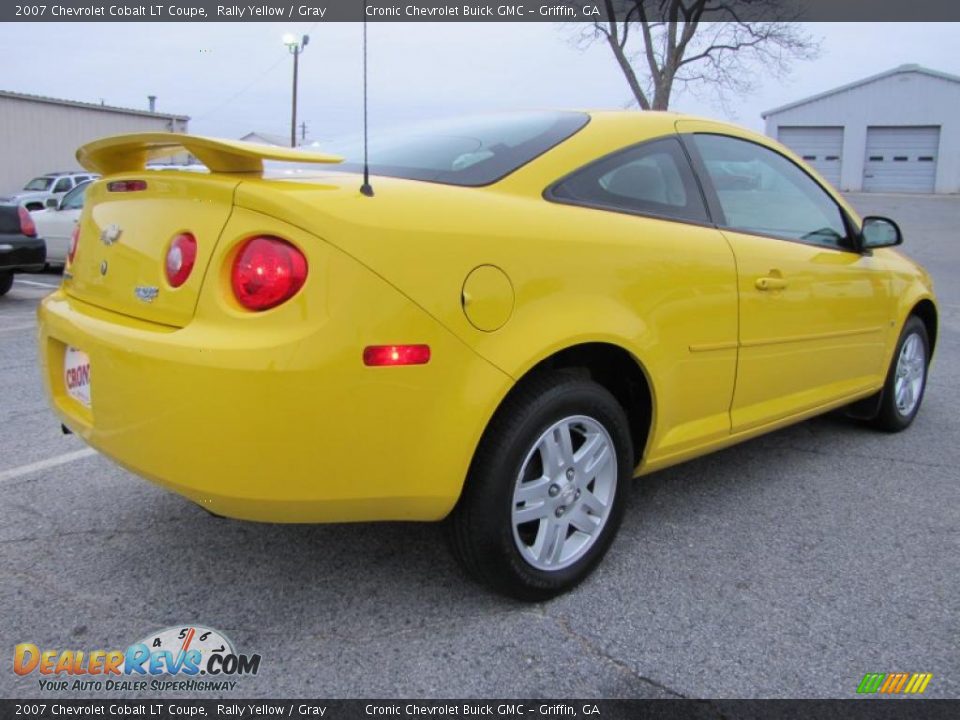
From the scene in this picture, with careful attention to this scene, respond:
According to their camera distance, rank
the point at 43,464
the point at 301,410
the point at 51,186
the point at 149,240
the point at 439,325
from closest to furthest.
→ the point at 301,410
the point at 439,325
the point at 149,240
the point at 43,464
the point at 51,186

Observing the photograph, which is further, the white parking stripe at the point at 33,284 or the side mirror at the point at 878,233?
the white parking stripe at the point at 33,284

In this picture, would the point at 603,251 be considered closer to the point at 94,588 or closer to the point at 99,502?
the point at 94,588

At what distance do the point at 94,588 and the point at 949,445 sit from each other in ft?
12.9

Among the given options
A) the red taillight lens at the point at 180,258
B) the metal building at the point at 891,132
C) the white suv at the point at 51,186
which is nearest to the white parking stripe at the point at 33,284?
the white suv at the point at 51,186

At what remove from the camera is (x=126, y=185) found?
230 centimetres

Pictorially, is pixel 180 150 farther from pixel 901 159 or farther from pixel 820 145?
pixel 901 159

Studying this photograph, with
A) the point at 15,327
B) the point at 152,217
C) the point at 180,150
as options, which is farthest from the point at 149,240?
the point at 15,327

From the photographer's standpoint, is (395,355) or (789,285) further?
(789,285)

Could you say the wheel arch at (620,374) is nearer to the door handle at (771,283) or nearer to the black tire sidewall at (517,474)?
the black tire sidewall at (517,474)

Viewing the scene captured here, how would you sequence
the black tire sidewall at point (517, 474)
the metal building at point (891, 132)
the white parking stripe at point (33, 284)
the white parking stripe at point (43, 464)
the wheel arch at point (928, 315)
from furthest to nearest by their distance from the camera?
the metal building at point (891, 132) < the white parking stripe at point (33, 284) < the wheel arch at point (928, 315) < the white parking stripe at point (43, 464) < the black tire sidewall at point (517, 474)

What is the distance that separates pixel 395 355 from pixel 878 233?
9.11 ft

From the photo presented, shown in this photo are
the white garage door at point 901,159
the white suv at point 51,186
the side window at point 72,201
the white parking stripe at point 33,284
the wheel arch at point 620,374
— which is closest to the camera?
the wheel arch at point 620,374

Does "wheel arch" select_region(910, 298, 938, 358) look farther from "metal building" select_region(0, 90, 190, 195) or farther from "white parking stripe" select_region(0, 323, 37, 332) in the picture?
"metal building" select_region(0, 90, 190, 195)

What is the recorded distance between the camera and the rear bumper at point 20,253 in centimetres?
815
